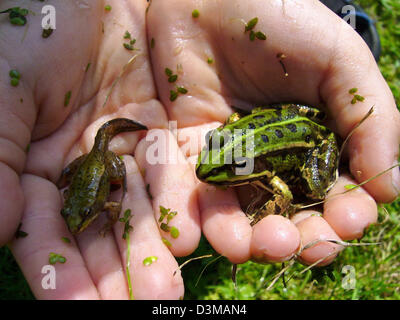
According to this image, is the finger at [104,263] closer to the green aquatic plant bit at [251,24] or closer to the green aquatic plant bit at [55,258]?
the green aquatic plant bit at [55,258]

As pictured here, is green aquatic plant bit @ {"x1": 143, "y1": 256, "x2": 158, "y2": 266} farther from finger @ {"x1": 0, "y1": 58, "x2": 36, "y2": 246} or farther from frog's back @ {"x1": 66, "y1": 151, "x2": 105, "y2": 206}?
finger @ {"x1": 0, "y1": 58, "x2": 36, "y2": 246}

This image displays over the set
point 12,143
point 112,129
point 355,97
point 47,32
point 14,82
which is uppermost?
point 47,32

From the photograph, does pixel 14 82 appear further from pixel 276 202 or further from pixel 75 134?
pixel 276 202

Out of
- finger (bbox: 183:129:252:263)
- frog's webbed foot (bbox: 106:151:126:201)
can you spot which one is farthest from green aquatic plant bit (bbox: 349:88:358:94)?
frog's webbed foot (bbox: 106:151:126:201)

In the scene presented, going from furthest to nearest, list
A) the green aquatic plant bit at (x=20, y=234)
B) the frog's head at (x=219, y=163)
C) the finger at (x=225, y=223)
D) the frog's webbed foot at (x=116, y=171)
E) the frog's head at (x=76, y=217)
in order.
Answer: the frog's webbed foot at (x=116, y=171) < the frog's head at (x=219, y=163) < the frog's head at (x=76, y=217) < the finger at (x=225, y=223) < the green aquatic plant bit at (x=20, y=234)

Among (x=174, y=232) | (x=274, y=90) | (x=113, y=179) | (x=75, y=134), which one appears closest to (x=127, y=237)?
(x=174, y=232)

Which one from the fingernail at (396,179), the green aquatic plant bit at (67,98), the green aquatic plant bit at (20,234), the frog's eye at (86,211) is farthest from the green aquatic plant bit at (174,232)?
the fingernail at (396,179)
